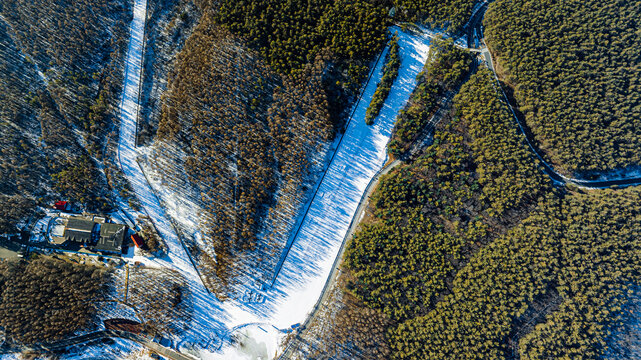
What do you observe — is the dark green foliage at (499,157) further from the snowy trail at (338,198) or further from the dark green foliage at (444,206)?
the snowy trail at (338,198)

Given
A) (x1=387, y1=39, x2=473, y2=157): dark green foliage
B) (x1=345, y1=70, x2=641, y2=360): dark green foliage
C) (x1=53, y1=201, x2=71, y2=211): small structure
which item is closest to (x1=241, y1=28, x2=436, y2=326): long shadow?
(x1=387, y1=39, x2=473, y2=157): dark green foliage

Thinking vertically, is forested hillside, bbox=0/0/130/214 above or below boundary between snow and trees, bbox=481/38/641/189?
below

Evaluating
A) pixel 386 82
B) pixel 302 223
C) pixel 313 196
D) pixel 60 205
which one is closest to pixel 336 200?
pixel 313 196

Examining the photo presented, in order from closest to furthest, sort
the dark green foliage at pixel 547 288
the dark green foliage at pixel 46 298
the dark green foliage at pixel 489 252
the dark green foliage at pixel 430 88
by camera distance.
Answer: the dark green foliage at pixel 547 288
the dark green foliage at pixel 489 252
the dark green foliage at pixel 46 298
the dark green foliage at pixel 430 88

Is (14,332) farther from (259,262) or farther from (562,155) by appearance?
(562,155)

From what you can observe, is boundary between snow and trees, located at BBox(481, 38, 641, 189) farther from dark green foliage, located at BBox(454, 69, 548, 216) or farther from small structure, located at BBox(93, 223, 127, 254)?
small structure, located at BBox(93, 223, 127, 254)

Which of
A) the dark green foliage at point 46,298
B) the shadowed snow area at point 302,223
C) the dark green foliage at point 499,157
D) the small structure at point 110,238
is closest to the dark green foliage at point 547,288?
the dark green foliage at point 499,157

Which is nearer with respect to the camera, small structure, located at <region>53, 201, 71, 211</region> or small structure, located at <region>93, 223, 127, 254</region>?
small structure, located at <region>93, 223, 127, 254</region>
